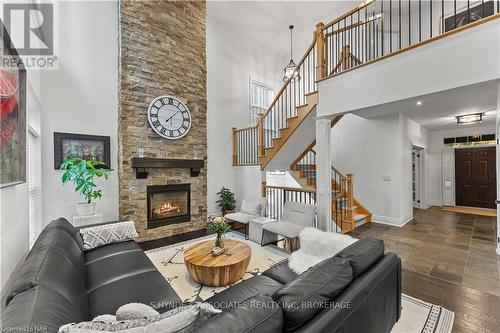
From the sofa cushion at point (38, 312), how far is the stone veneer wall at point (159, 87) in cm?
326

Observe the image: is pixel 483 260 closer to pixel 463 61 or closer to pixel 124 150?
pixel 463 61

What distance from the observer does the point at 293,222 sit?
3.72 m

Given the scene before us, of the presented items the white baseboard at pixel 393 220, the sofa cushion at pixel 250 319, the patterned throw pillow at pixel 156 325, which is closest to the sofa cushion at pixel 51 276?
the patterned throw pillow at pixel 156 325

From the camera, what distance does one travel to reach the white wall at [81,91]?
12.0ft

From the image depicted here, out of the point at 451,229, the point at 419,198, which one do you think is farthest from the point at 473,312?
the point at 419,198

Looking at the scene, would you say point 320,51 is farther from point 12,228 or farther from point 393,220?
point 12,228

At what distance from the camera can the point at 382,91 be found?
3125 mm

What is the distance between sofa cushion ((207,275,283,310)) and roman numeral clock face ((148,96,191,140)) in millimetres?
3544

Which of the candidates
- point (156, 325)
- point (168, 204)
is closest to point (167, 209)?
point (168, 204)

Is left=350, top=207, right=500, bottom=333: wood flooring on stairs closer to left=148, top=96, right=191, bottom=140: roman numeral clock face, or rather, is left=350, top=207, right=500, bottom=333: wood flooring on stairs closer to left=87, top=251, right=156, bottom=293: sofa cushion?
left=87, top=251, right=156, bottom=293: sofa cushion

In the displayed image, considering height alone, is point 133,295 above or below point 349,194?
below

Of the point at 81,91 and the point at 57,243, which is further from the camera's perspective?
the point at 81,91

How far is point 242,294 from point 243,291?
0.04 m

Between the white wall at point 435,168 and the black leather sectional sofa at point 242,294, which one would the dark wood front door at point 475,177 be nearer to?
the white wall at point 435,168
